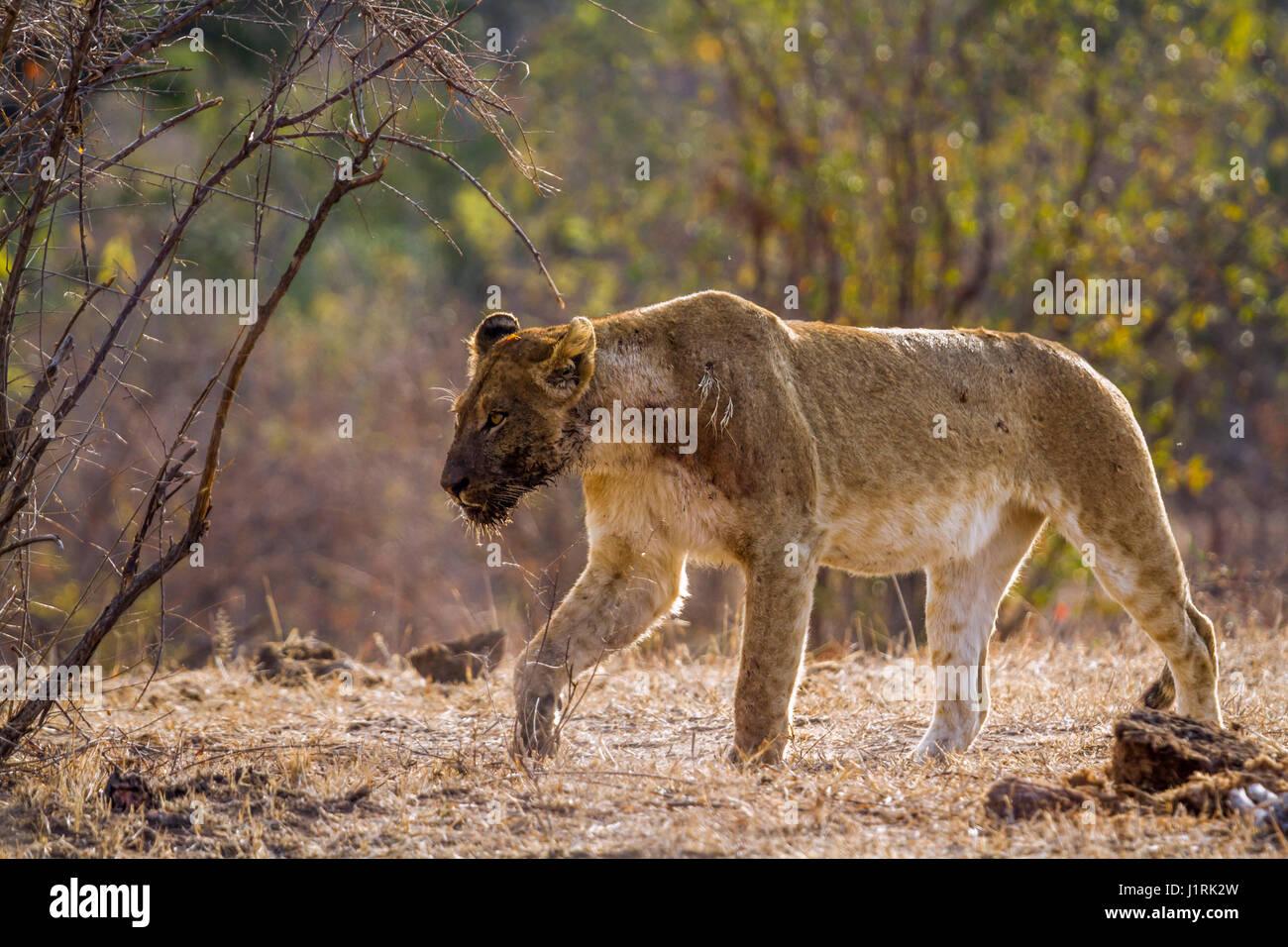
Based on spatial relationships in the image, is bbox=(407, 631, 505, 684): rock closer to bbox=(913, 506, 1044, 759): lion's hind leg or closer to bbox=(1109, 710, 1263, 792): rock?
bbox=(913, 506, 1044, 759): lion's hind leg

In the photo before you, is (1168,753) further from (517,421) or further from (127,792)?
(127,792)

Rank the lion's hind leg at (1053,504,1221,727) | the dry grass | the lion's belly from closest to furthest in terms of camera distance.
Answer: the dry grass < the lion's belly < the lion's hind leg at (1053,504,1221,727)

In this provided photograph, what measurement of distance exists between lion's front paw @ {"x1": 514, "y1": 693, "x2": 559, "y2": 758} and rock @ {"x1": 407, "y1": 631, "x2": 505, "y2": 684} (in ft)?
6.84

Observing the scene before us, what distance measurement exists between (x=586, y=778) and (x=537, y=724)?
2.41 ft

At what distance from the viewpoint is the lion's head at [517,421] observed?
5.77 meters

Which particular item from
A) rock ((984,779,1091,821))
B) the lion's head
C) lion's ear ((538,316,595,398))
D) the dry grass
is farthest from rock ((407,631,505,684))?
rock ((984,779,1091,821))

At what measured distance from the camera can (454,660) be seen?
27.1 feet

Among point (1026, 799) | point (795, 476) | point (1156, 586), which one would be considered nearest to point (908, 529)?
point (795, 476)

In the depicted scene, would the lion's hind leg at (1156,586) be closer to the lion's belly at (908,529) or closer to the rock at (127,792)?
the lion's belly at (908,529)

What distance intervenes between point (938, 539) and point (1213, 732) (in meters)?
1.59

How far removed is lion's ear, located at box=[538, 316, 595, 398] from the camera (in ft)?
18.9

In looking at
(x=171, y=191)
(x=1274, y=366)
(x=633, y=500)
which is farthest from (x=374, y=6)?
(x=1274, y=366)

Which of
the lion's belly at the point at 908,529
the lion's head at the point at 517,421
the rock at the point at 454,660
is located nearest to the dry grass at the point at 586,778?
the rock at the point at 454,660

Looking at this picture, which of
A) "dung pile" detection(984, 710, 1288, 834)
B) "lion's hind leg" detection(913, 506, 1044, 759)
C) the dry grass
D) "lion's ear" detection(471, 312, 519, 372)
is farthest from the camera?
"lion's hind leg" detection(913, 506, 1044, 759)
